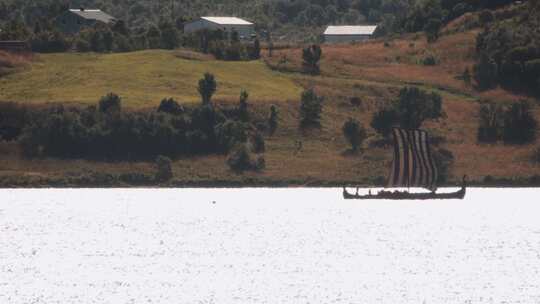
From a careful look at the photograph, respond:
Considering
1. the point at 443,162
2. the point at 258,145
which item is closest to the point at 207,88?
the point at 258,145

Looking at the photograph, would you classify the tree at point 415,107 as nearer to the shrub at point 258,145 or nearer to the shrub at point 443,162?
the shrub at point 443,162

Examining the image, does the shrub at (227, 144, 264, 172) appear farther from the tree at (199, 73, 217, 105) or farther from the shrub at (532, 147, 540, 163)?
the shrub at (532, 147, 540, 163)

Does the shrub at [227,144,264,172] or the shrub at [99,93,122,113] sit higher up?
the shrub at [99,93,122,113]

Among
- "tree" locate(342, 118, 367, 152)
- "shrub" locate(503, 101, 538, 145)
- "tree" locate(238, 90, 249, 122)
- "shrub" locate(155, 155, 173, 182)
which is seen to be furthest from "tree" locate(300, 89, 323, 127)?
"shrub" locate(503, 101, 538, 145)

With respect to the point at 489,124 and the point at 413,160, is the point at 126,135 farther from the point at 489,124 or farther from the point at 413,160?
the point at 489,124

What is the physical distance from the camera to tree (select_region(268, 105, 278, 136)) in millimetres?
182950

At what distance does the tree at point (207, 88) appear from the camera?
186000 mm
